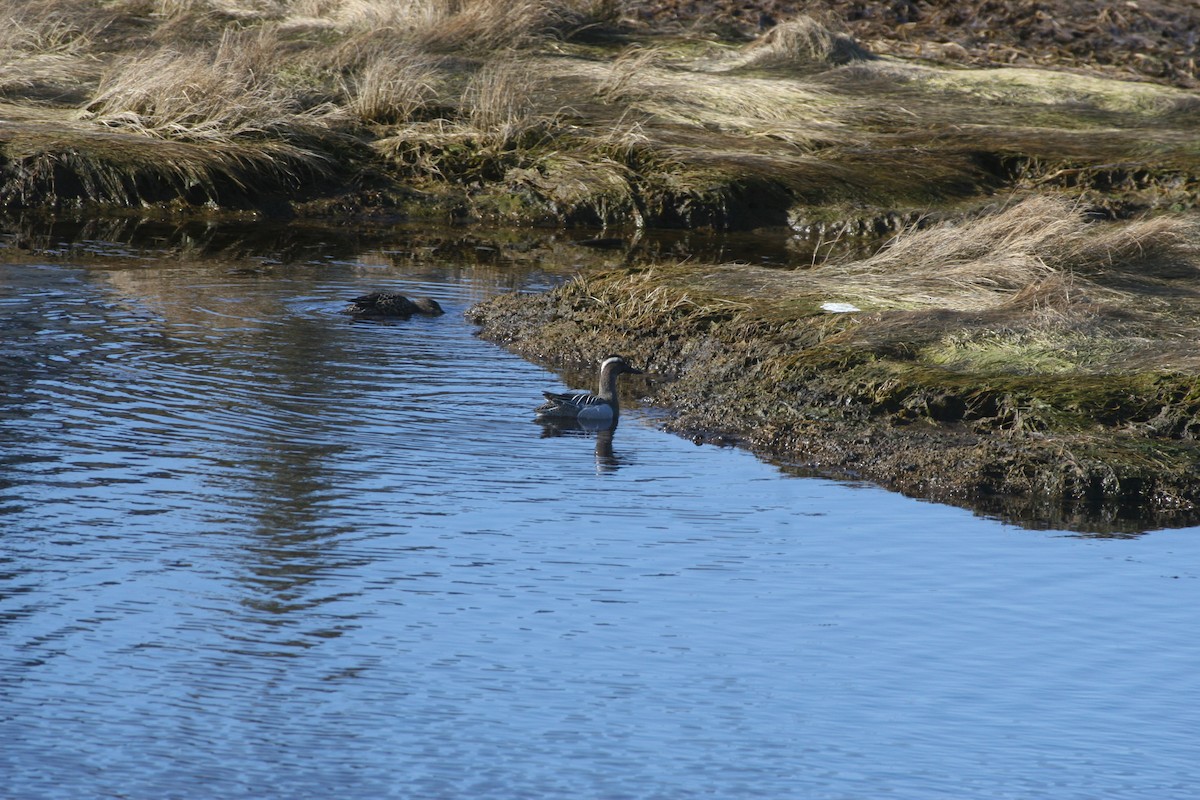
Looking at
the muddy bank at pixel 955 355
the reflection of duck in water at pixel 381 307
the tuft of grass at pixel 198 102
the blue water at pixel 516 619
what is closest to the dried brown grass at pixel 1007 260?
the muddy bank at pixel 955 355

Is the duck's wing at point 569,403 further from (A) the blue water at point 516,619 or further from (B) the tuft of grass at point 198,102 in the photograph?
(B) the tuft of grass at point 198,102

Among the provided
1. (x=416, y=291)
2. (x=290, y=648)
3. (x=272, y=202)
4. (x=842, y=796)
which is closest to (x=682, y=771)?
(x=842, y=796)

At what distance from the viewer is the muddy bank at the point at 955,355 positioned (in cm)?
926

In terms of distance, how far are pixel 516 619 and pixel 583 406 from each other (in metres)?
3.31

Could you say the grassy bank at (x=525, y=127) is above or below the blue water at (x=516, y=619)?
above

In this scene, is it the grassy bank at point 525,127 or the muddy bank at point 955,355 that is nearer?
the muddy bank at point 955,355

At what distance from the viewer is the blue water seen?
5.89m

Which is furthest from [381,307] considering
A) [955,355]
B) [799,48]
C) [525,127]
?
[799,48]

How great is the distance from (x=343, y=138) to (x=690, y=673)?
42.8 feet

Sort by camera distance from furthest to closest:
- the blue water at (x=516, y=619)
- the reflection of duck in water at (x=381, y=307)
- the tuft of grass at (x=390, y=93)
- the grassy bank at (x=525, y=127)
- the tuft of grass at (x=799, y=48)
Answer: the tuft of grass at (x=799, y=48)
the tuft of grass at (x=390, y=93)
the grassy bank at (x=525, y=127)
the reflection of duck in water at (x=381, y=307)
the blue water at (x=516, y=619)

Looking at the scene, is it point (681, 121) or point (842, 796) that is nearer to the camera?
point (842, 796)

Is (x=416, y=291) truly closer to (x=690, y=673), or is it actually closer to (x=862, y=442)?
(x=862, y=442)

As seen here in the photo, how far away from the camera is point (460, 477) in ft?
29.3

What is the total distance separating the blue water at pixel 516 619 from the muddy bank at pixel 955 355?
1.81 feet
